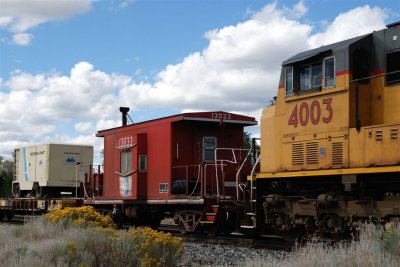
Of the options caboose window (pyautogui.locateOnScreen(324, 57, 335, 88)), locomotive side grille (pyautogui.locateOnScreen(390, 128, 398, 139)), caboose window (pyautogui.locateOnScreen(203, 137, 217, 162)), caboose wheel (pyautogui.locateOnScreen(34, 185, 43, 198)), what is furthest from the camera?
caboose wheel (pyautogui.locateOnScreen(34, 185, 43, 198))

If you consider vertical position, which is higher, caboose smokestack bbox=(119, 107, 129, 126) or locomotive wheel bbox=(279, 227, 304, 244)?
caboose smokestack bbox=(119, 107, 129, 126)

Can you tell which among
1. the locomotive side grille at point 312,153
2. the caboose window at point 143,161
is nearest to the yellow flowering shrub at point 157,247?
the locomotive side grille at point 312,153

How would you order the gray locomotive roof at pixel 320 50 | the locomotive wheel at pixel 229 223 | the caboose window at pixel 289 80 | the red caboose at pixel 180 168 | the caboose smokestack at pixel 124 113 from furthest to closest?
1. the caboose smokestack at pixel 124 113
2. the red caboose at pixel 180 168
3. the locomotive wheel at pixel 229 223
4. the caboose window at pixel 289 80
5. the gray locomotive roof at pixel 320 50

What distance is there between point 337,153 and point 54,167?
17040mm

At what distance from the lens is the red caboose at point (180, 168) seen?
1558 centimetres

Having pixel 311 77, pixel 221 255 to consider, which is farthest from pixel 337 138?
pixel 221 255

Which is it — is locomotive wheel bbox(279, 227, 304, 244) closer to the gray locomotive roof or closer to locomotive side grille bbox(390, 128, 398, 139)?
locomotive side grille bbox(390, 128, 398, 139)

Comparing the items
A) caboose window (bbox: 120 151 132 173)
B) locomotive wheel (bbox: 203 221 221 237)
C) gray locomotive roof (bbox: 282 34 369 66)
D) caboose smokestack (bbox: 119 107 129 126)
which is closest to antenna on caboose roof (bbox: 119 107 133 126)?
caboose smokestack (bbox: 119 107 129 126)

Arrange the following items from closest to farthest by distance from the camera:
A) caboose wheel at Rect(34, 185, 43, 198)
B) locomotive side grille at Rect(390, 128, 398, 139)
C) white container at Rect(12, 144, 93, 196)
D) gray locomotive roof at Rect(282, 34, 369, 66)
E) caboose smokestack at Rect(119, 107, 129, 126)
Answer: locomotive side grille at Rect(390, 128, 398, 139)
gray locomotive roof at Rect(282, 34, 369, 66)
caboose smokestack at Rect(119, 107, 129, 126)
white container at Rect(12, 144, 93, 196)
caboose wheel at Rect(34, 185, 43, 198)

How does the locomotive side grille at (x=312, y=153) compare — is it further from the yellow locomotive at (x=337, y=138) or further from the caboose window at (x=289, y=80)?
the caboose window at (x=289, y=80)

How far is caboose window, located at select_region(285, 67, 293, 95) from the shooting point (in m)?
11.9

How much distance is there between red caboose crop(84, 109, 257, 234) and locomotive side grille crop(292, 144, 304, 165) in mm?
3389

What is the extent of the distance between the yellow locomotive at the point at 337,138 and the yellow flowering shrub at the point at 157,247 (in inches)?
150

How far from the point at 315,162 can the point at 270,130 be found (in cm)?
162
